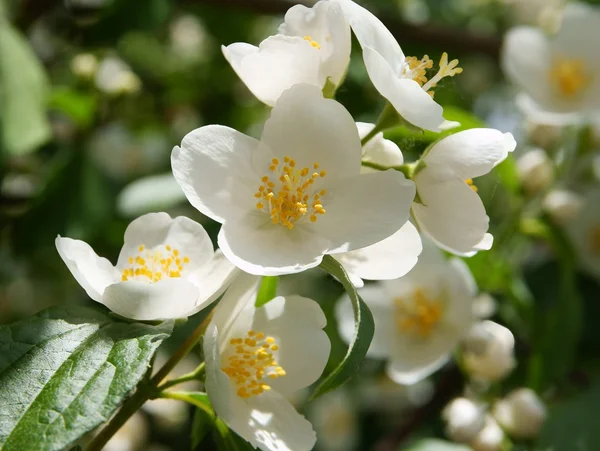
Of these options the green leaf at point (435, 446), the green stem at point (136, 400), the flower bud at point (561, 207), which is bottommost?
the green leaf at point (435, 446)

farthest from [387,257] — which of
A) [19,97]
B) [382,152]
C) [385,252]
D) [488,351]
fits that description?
[19,97]

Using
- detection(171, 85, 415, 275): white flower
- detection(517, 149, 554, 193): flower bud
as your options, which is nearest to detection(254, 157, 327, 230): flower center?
detection(171, 85, 415, 275): white flower

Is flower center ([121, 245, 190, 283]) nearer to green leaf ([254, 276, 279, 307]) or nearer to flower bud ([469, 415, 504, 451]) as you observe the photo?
green leaf ([254, 276, 279, 307])

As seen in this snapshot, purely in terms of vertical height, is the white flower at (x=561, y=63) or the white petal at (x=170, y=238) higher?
the white petal at (x=170, y=238)

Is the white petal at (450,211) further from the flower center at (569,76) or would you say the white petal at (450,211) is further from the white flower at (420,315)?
the flower center at (569,76)

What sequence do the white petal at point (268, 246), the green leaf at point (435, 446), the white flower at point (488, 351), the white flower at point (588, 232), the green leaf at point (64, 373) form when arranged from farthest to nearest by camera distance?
the white flower at point (588, 232) < the green leaf at point (435, 446) < the white flower at point (488, 351) < the white petal at point (268, 246) < the green leaf at point (64, 373)

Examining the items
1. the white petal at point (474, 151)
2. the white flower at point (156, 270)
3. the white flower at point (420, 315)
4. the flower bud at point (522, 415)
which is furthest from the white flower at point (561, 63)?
the white flower at point (156, 270)
